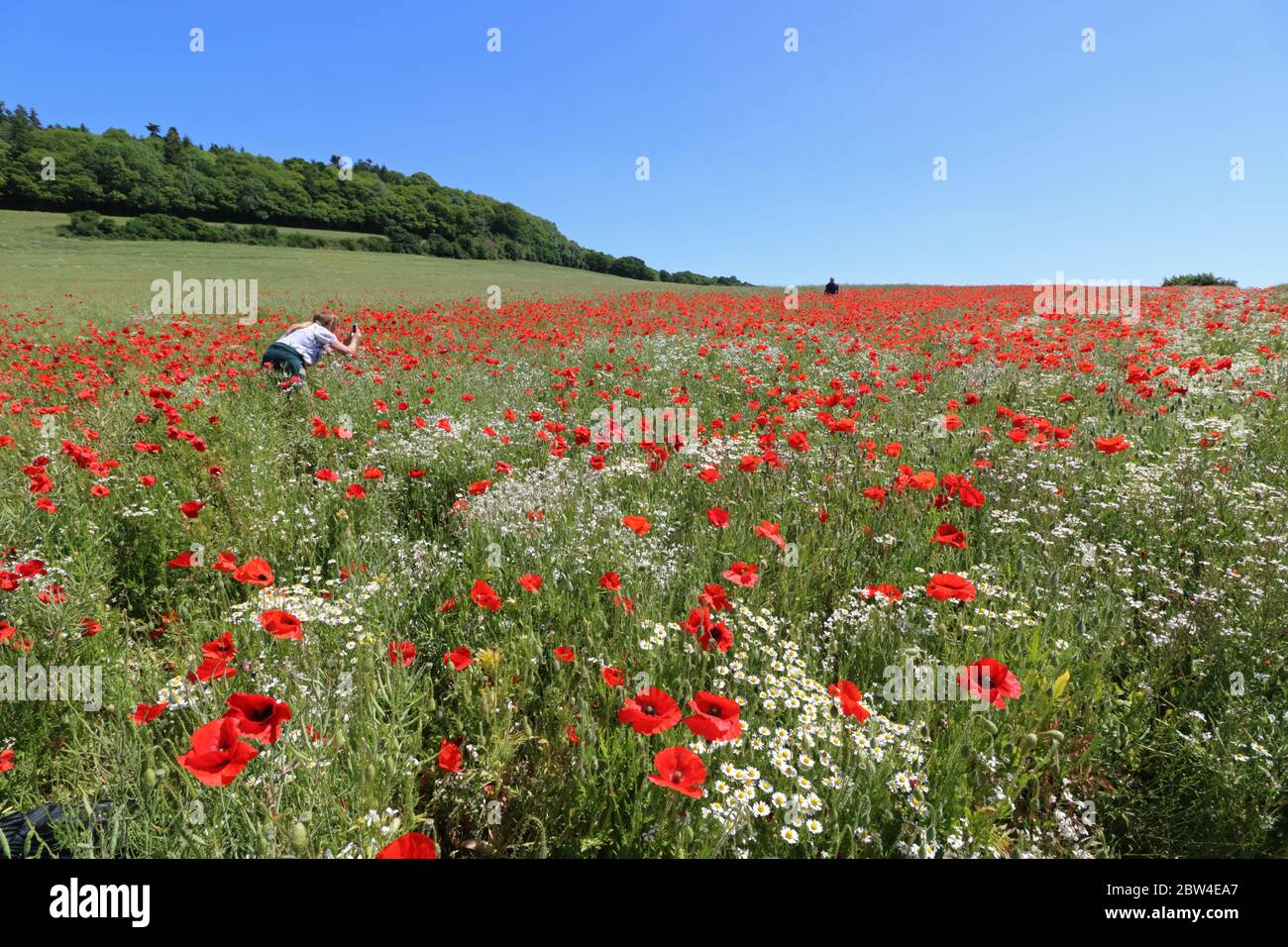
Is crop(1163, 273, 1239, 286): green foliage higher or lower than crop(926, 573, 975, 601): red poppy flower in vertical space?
higher

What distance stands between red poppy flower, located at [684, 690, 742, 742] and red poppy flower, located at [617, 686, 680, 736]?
0.16ft

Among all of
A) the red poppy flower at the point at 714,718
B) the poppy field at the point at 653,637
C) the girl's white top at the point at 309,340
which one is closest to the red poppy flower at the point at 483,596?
the poppy field at the point at 653,637

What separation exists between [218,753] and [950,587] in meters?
2.28

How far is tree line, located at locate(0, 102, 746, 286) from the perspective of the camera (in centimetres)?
5988

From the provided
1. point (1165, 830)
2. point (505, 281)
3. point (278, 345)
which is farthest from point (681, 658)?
point (505, 281)

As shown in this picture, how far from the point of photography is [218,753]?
4.10 feet

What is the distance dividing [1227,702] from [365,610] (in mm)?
3591

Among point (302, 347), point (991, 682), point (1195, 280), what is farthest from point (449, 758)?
point (1195, 280)

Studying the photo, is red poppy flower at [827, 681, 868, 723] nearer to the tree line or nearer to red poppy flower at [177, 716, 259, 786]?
red poppy flower at [177, 716, 259, 786]

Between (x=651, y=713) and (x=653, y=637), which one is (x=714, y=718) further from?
(x=653, y=637)

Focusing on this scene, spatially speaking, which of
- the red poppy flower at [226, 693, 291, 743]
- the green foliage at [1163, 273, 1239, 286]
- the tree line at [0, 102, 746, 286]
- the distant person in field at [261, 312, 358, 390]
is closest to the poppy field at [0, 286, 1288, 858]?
the red poppy flower at [226, 693, 291, 743]

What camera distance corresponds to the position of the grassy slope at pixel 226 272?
22.6m
